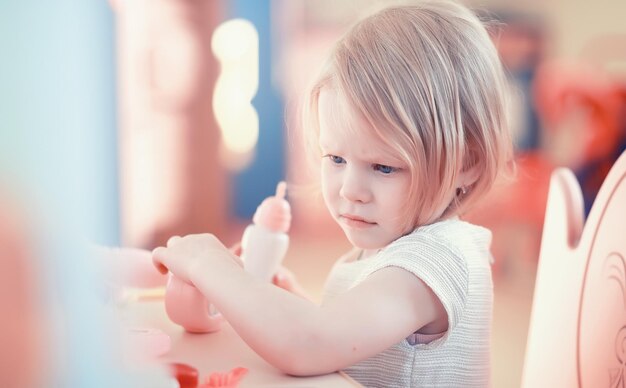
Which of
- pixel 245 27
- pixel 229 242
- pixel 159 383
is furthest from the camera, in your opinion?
pixel 245 27

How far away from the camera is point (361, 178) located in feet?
2.22

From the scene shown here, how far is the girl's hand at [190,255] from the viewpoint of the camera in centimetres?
61

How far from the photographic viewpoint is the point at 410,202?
0.68 metres

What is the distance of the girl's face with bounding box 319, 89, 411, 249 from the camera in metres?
0.66

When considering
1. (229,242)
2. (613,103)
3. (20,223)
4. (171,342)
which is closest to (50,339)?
(20,223)

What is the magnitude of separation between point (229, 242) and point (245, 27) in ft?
2.73

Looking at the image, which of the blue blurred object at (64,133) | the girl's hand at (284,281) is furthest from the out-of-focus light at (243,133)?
the blue blurred object at (64,133)

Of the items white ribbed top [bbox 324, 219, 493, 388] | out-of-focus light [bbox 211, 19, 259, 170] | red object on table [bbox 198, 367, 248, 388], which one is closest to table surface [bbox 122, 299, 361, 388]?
red object on table [bbox 198, 367, 248, 388]

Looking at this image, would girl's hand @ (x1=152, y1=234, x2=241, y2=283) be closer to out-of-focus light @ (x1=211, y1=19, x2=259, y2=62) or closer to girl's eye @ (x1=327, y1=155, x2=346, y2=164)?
girl's eye @ (x1=327, y1=155, x2=346, y2=164)

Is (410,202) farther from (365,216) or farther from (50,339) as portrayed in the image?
(50,339)

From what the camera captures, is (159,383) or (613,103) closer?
(159,383)

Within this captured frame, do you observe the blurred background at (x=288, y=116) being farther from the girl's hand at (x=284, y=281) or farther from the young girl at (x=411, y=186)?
the young girl at (x=411, y=186)

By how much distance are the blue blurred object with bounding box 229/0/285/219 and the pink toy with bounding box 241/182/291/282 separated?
6.13ft

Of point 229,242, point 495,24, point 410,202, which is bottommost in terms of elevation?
point 229,242
